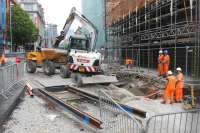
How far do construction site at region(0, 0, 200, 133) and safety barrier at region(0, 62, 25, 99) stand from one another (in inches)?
1.3

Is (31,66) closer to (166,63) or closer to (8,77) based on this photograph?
(166,63)

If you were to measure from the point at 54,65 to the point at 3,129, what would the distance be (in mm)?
13736

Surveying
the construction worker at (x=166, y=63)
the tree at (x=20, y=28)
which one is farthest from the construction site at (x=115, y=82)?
the tree at (x=20, y=28)

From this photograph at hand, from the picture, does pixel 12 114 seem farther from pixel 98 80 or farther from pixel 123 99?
pixel 98 80

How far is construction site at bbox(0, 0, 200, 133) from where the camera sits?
315 inches

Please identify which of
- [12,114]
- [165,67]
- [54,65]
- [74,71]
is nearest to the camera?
[12,114]

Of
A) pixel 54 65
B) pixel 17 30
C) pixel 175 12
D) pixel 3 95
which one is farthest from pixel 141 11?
pixel 17 30

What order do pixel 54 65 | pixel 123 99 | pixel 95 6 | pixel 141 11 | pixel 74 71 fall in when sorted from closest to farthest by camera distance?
pixel 123 99, pixel 74 71, pixel 54 65, pixel 141 11, pixel 95 6

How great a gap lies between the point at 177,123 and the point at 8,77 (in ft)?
24.1

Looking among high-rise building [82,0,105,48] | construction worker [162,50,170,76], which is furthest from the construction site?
high-rise building [82,0,105,48]

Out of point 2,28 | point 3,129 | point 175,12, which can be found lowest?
point 3,129

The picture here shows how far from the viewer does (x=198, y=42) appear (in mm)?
4891

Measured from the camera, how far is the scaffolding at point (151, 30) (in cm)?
2061

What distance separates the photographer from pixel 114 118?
26.0 ft
